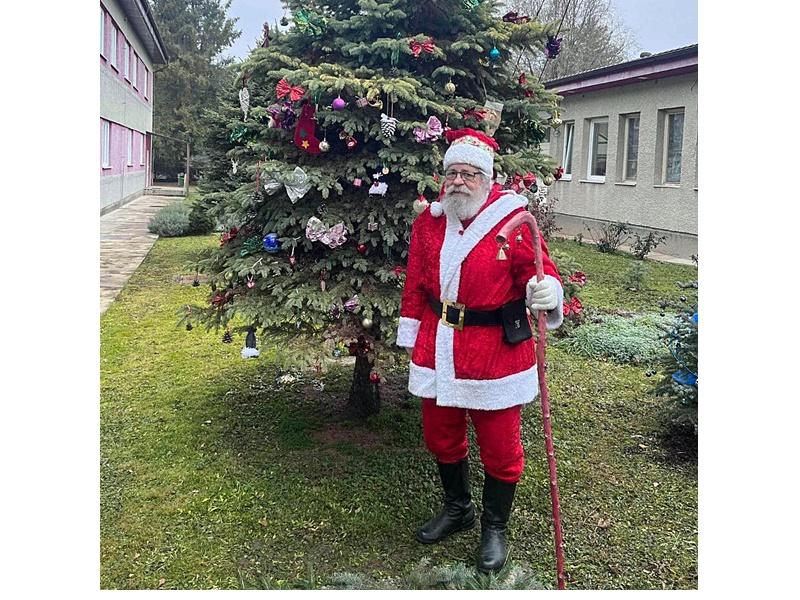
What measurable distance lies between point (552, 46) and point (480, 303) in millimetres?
1759

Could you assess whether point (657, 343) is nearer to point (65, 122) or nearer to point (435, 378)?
point (435, 378)

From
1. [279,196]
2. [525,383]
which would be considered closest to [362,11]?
[279,196]

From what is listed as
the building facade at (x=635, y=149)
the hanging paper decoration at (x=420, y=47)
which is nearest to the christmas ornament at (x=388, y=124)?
the hanging paper decoration at (x=420, y=47)

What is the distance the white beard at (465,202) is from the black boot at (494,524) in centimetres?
108

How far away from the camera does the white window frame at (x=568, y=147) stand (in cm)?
1542

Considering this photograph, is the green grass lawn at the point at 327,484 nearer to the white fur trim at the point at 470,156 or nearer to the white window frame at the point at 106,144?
the white fur trim at the point at 470,156

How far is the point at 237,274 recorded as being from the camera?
3691 mm

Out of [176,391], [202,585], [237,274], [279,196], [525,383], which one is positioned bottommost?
[202,585]

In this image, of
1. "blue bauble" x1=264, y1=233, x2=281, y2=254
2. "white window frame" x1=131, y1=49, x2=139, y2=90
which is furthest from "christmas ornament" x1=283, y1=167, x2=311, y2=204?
"white window frame" x1=131, y1=49, x2=139, y2=90

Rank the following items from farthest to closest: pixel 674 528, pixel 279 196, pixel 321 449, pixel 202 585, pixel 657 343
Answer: pixel 657 343
pixel 321 449
pixel 279 196
pixel 674 528
pixel 202 585

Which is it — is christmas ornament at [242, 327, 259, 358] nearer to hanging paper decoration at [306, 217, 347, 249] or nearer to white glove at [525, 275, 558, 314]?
hanging paper decoration at [306, 217, 347, 249]

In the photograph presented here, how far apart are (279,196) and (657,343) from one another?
3.98m

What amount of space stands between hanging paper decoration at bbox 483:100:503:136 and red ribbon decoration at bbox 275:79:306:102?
0.88 meters

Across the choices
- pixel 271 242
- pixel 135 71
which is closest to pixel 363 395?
pixel 271 242
